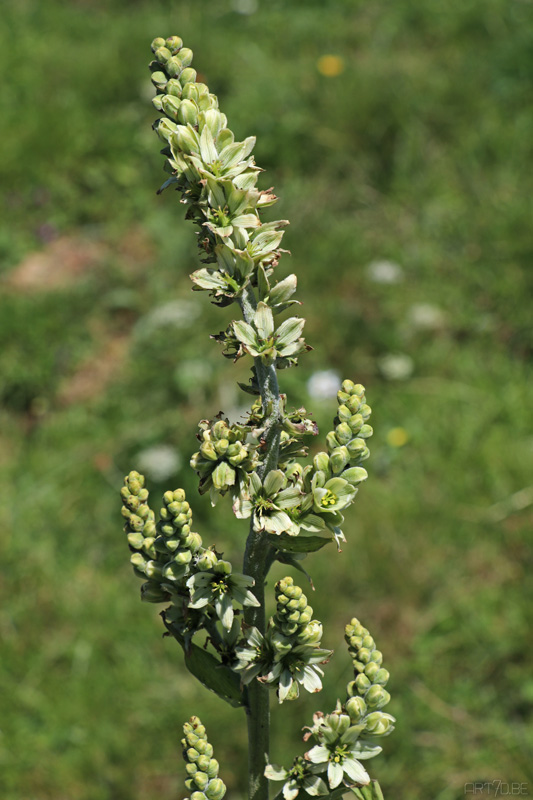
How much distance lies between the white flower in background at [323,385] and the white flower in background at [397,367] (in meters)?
0.34

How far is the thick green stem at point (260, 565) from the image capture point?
157cm

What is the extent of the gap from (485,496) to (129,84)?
18.6 feet

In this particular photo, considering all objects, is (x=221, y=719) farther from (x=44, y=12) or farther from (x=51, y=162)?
(x=44, y=12)

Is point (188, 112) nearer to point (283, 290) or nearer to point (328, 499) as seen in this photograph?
point (283, 290)

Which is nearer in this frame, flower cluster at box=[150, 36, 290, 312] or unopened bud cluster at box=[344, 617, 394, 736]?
flower cluster at box=[150, 36, 290, 312]

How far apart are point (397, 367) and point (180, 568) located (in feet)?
14.3

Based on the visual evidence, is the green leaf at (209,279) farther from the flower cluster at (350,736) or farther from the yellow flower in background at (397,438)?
the yellow flower in background at (397,438)

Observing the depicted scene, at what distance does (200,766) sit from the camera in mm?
1620

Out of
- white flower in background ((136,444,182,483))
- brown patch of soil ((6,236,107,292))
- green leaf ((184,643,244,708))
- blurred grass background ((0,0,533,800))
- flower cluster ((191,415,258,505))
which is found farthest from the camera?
brown patch of soil ((6,236,107,292))

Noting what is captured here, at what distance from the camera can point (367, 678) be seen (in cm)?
169

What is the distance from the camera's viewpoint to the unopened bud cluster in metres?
1.67

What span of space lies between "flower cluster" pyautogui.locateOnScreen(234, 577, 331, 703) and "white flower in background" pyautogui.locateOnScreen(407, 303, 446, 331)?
4617 millimetres

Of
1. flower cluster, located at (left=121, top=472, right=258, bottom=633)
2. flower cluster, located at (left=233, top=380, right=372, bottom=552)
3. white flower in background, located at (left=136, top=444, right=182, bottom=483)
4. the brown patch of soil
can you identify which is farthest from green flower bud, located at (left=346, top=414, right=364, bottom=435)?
the brown patch of soil

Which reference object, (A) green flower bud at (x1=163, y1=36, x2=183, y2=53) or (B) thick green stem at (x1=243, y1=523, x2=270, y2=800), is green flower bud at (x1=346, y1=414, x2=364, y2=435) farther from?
(A) green flower bud at (x1=163, y1=36, x2=183, y2=53)
